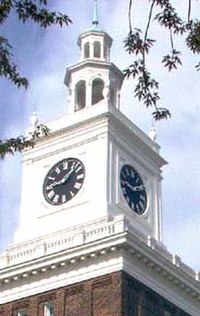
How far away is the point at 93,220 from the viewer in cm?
5475

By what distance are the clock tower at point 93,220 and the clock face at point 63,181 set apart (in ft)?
0.21

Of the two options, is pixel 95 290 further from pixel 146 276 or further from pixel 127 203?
pixel 127 203

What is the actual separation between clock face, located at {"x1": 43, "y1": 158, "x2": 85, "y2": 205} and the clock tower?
0.21 feet

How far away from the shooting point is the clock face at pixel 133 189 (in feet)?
191

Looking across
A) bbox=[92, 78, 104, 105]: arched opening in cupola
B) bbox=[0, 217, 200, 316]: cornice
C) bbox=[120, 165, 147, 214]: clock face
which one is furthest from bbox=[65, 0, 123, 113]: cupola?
bbox=[0, 217, 200, 316]: cornice

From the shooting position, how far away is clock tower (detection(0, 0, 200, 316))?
51531 mm

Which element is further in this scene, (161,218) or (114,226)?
(161,218)

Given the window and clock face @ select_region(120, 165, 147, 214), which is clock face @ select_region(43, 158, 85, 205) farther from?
the window

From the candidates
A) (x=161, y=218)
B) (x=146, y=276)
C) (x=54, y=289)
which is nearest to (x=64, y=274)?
(x=54, y=289)

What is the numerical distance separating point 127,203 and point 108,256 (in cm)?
688

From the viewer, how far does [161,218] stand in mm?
60375

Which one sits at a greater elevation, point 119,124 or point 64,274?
point 119,124

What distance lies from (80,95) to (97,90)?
1.12 meters

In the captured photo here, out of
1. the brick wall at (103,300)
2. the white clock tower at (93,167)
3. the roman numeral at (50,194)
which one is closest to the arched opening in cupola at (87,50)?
the white clock tower at (93,167)
